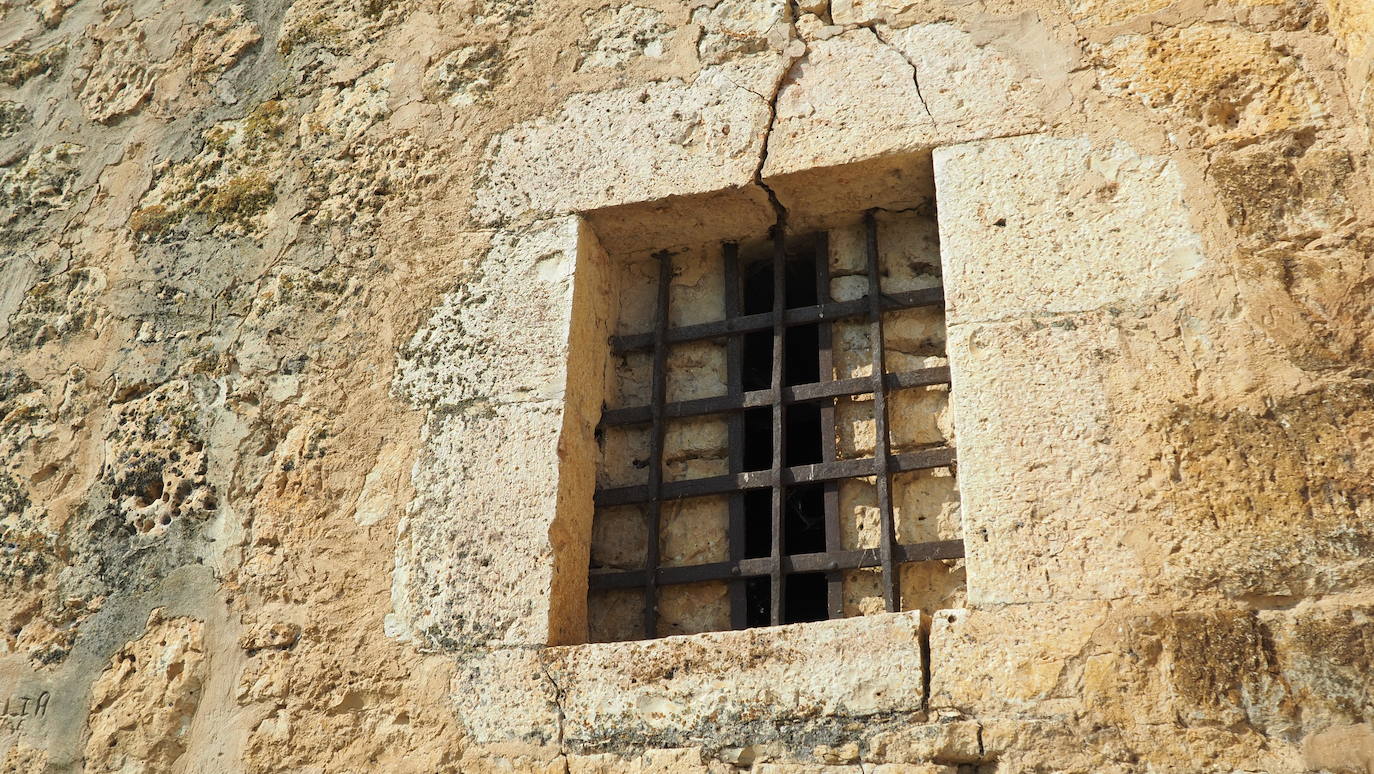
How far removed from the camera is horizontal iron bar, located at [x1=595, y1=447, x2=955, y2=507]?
2.45m

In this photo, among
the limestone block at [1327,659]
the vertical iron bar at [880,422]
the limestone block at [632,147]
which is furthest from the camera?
the limestone block at [632,147]

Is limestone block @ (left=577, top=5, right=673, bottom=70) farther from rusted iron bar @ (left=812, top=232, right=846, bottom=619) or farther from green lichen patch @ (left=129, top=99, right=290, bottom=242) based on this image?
green lichen patch @ (left=129, top=99, right=290, bottom=242)

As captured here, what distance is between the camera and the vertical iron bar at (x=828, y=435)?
242cm

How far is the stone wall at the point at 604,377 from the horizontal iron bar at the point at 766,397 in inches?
4.0

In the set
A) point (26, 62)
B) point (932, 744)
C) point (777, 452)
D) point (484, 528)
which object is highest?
point (26, 62)

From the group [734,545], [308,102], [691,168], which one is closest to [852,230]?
[691,168]

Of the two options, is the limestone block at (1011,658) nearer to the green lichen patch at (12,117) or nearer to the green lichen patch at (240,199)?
the green lichen patch at (240,199)

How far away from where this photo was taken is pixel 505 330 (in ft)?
8.99

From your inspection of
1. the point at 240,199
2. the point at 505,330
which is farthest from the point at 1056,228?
the point at 240,199

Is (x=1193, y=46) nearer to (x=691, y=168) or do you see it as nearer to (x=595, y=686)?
(x=691, y=168)

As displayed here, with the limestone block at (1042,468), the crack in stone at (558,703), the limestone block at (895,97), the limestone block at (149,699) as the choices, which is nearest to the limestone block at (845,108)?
the limestone block at (895,97)

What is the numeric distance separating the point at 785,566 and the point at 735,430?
331mm

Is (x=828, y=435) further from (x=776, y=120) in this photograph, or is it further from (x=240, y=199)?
(x=240, y=199)

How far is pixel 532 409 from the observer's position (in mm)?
2617
